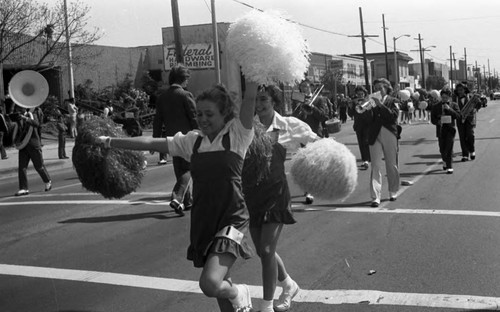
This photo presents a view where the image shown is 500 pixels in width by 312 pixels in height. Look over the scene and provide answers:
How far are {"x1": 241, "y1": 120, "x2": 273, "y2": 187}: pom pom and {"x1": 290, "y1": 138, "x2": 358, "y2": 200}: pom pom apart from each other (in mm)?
496

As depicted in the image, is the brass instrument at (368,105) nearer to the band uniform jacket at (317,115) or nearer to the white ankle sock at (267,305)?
the band uniform jacket at (317,115)

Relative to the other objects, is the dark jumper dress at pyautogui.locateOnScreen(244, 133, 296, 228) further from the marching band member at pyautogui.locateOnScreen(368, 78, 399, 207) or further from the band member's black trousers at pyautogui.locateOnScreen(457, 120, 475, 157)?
the band member's black trousers at pyautogui.locateOnScreen(457, 120, 475, 157)

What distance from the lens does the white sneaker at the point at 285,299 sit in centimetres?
453

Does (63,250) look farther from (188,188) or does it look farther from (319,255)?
(319,255)

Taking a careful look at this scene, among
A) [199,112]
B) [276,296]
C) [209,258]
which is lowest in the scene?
[276,296]

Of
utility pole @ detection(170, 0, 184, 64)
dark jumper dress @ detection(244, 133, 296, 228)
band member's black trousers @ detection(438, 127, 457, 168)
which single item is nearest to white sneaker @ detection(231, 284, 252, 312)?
dark jumper dress @ detection(244, 133, 296, 228)

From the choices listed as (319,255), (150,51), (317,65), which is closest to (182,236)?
(319,255)

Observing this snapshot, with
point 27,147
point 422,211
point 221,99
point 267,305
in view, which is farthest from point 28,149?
point 221,99

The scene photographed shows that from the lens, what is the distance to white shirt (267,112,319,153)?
15.3 feet

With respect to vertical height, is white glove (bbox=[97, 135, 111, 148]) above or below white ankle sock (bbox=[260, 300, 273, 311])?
above

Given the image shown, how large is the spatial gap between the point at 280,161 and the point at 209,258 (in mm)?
1119

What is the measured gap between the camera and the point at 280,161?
4449 mm

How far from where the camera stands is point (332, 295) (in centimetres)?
486

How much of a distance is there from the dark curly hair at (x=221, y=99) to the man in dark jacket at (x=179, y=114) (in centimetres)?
454
